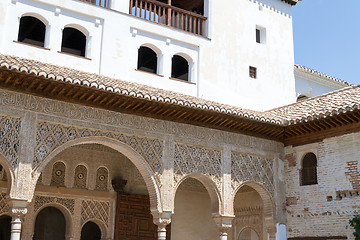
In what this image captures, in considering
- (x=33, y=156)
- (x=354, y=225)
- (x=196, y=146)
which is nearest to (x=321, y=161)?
(x=354, y=225)

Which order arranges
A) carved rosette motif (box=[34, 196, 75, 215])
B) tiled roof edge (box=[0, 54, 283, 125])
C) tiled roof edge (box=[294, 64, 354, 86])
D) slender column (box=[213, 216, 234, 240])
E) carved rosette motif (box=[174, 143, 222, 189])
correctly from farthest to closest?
tiled roof edge (box=[294, 64, 354, 86]), carved rosette motif (box=[34, 196, 75, 215]), slender column (box=[213, 216, 234, 240]), carved rosette motif (box=[174, 143, 222, 189]), tiled roof edge (box=[0, 54, 283, 125])

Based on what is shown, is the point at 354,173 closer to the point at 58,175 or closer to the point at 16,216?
the point at 58,175

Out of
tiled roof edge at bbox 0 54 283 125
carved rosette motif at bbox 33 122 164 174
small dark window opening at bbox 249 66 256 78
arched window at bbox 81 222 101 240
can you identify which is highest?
small dark window opening at bbox 249 66 256 78

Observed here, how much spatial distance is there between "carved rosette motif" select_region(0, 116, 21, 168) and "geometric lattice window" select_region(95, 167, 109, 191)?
3.40m

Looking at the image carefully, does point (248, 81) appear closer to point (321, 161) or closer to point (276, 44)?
point (276, 44)

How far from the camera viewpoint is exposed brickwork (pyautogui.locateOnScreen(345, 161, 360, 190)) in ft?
32.8

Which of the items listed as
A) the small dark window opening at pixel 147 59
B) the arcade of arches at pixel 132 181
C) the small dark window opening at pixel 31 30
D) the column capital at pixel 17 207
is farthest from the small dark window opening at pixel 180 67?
the column capital at pixel 17 207

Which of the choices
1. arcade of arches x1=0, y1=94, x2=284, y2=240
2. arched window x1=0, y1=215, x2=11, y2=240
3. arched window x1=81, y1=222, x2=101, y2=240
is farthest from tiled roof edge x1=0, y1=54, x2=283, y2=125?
arched window x1=81, y1=222, x2=101, y2=240

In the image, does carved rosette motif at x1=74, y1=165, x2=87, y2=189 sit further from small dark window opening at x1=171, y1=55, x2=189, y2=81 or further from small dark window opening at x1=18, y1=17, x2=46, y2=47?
small dark window opening at x1=171, y1=55, x2=189, y2=81

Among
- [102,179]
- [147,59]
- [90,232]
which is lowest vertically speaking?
[90,232]

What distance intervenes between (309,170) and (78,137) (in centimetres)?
519

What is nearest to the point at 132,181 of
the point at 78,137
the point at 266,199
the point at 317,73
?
the point at 266,199

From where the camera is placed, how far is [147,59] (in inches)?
553

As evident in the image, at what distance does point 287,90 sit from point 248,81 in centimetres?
145
